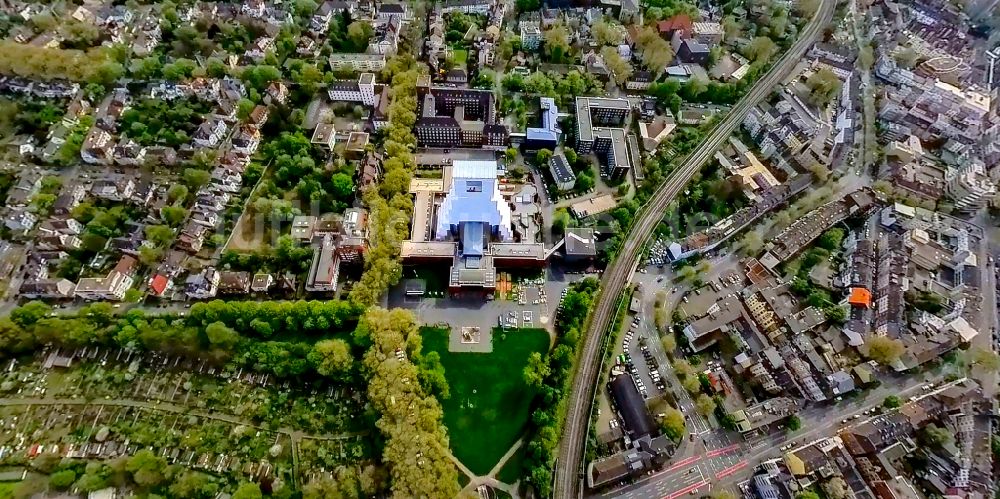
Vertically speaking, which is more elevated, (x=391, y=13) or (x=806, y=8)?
(x=391, y=13)

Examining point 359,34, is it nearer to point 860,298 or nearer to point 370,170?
point 370,170

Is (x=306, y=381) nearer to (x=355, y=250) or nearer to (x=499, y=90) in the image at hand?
(x=355, y=250)

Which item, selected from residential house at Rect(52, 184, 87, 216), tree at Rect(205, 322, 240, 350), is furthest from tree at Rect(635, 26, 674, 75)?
residential house at Rect(52, 184, 87, 216)

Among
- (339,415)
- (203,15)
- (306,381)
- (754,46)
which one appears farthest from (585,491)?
(203,15)

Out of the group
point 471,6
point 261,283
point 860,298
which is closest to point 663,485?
point 860,298

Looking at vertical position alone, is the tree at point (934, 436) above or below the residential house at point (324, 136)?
below

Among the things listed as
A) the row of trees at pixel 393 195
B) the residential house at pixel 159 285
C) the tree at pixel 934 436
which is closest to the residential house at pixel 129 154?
the residential house at pixel 159 285

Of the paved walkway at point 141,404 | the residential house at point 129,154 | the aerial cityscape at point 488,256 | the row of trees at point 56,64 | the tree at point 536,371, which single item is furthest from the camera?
the row of trees at point 56,64

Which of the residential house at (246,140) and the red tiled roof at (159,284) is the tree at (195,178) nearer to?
the residential house at (246,140)
